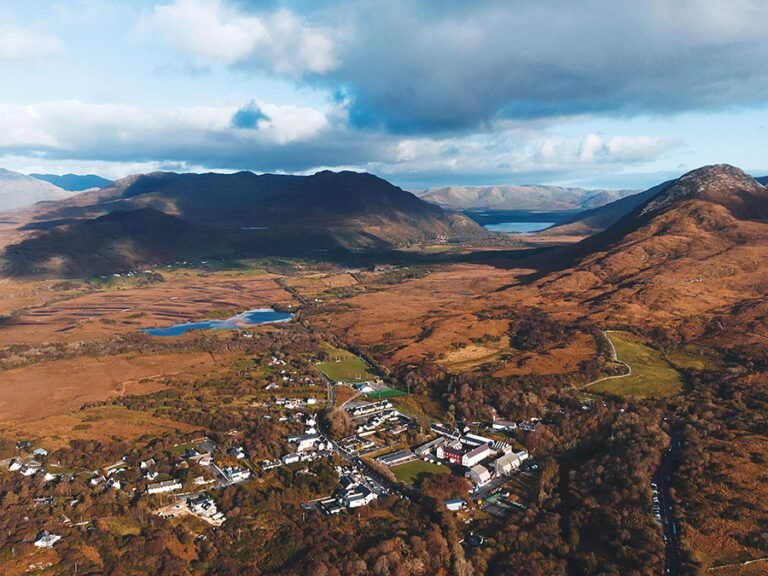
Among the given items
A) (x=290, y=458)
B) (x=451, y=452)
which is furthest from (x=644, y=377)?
(x=290, y=458)

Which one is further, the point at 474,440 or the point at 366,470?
the point at 474,440

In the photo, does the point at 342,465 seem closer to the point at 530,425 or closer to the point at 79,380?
the point at 530,425

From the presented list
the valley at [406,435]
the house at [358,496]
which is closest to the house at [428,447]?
the valley at [406,435]

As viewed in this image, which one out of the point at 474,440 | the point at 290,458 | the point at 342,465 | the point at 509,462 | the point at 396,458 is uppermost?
the point at 509,462

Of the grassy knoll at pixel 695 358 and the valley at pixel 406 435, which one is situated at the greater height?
the grassy knoll at pixel 695 358

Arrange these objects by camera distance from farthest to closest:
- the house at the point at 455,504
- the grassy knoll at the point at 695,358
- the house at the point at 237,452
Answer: the grassy knoll at the point at 695,358, the house at the point at 237,452, the house at the point at 455,504

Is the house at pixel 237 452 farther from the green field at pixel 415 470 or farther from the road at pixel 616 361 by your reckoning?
the road at pixel 616 361
